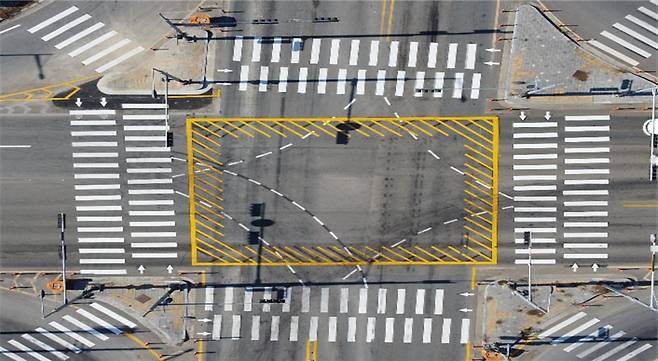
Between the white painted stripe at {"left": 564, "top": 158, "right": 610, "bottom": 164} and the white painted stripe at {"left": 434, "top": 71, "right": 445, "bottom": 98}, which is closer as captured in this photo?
the white painted stripe at {"left": 564, "top": 158, "right": 610, "bottom": 164}

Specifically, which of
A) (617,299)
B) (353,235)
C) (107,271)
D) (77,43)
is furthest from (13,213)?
(617,299)

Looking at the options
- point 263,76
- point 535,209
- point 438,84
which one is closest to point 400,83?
point 438,84

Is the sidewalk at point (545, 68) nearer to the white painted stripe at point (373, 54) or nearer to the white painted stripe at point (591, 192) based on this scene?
the white painted stripe at point (591, 192)

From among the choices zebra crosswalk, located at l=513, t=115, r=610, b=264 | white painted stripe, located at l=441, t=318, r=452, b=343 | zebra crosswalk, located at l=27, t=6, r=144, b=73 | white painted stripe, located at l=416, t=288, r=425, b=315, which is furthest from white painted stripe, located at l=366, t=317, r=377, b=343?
zebra crosswalk, located at l=27, t=6, r=144, b=73

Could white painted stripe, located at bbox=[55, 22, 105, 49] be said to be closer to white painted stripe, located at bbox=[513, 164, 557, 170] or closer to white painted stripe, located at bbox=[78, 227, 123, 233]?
A: white painted stripe, located at bbox=[78, 227, 123, 233]

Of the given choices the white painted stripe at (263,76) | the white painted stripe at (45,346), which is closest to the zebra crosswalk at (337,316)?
the white painted stripe at (45,346)

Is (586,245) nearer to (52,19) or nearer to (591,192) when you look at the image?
(591,192)

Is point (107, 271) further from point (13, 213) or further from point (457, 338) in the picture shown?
point (457, 338)
